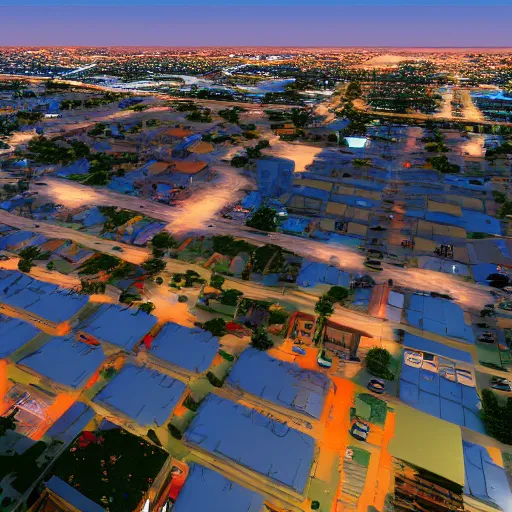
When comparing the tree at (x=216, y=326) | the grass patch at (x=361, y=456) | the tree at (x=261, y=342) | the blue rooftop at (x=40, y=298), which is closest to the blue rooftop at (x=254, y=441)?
the grass patch at (x=361, y=456)

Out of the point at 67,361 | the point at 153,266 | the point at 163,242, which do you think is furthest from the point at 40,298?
the point at 163,242

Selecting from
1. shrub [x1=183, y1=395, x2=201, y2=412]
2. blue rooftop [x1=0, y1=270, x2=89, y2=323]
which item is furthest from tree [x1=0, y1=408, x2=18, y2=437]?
shrub [x1=183, y1=395, x2=201, y2=412]

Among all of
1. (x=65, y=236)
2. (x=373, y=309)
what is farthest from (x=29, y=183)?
(x=373, y=309)

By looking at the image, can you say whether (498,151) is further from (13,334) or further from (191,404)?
(13,334)

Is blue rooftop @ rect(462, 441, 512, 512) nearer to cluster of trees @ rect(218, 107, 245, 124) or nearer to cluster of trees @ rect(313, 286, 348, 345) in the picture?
cluster of trees @ rect(313, 286, 348, 345)

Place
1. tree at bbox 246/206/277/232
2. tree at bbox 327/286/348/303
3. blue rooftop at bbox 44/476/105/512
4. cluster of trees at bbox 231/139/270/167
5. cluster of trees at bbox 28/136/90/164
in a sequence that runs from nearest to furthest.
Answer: blue rooftop at bbox 44/476/105/512
tree at bbox 327/286/348/303
tree at bbox 246/206/277/232
cluster of trees at bbox 28/136/90/164
cluster of trees at bbox 231/139/270/167

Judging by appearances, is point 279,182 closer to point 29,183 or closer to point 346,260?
point 346,260
